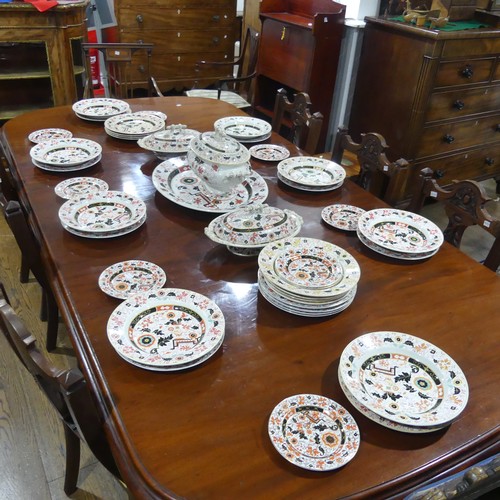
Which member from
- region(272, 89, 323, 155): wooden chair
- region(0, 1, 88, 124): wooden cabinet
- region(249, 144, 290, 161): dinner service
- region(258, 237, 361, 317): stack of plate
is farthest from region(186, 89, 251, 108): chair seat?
region(258, 237, 361, 317): stack of plate

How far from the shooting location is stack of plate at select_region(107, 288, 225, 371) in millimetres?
969

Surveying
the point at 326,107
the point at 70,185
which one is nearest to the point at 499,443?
the point at 70,185

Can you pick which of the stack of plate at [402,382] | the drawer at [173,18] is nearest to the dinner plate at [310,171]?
the stack of plate at [402,382]

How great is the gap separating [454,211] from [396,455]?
2.92 ft

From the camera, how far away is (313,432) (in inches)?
33.6

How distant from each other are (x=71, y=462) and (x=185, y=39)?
12.3 feet

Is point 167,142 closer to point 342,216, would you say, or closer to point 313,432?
point 342,216

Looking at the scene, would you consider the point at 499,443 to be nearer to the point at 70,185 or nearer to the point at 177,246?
the point at 177,246

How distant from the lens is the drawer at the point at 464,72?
265 centimetres

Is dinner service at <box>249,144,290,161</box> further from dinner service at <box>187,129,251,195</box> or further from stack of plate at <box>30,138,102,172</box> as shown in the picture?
stack of plate at <box>30,138,102,172</box>

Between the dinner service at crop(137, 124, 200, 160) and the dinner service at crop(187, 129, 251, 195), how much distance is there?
0.86ft

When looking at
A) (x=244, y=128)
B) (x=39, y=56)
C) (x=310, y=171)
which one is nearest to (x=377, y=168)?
(x=310, y=171)

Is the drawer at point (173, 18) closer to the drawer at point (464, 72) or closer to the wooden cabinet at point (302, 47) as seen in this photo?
the wooden cabinet at point (302, 47)

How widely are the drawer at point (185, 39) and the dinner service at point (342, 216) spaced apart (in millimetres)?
3184
